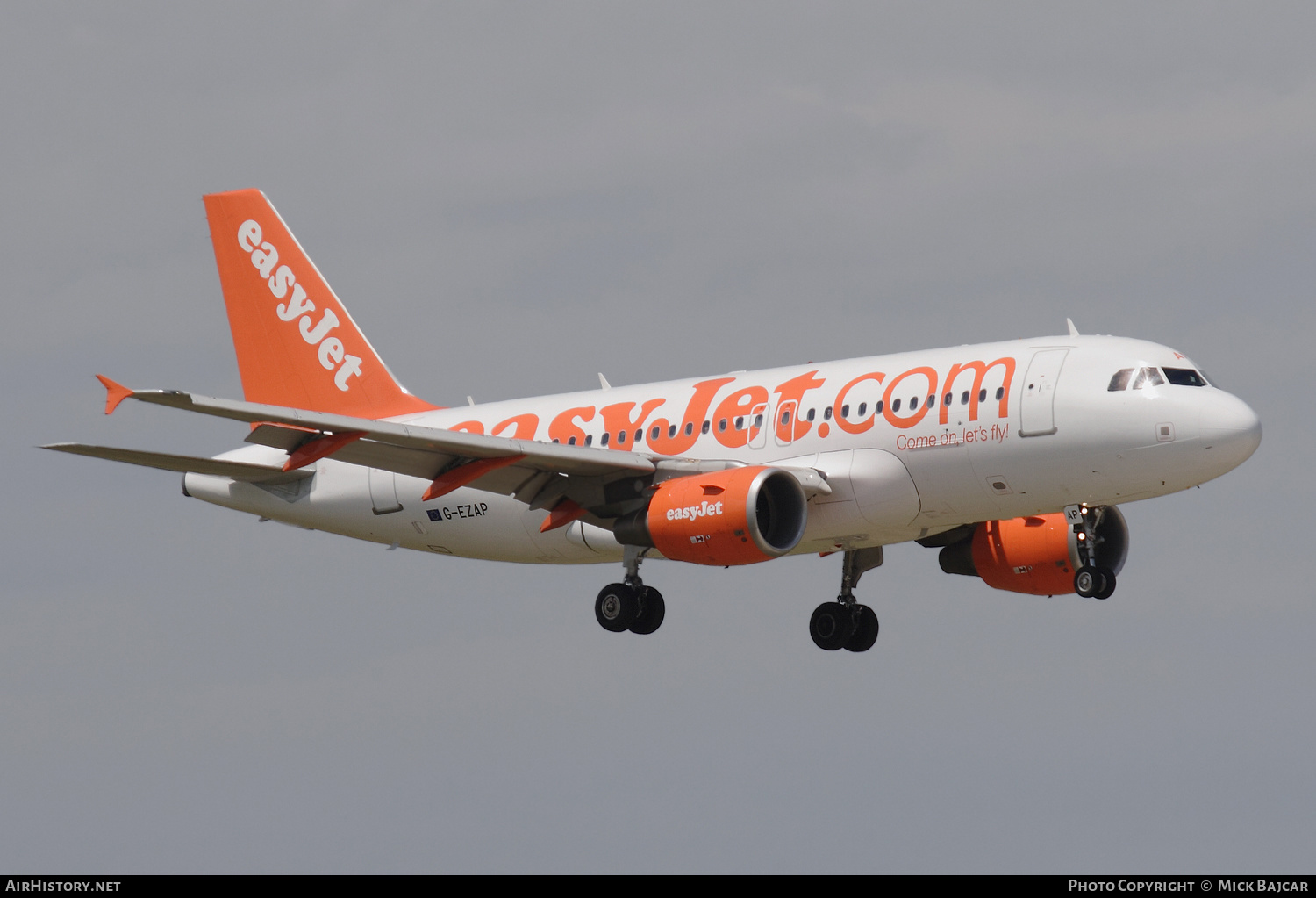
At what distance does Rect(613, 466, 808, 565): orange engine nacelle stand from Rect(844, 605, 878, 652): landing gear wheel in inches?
279

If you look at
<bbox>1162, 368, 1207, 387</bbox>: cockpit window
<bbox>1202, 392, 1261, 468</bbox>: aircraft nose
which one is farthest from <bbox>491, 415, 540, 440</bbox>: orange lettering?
<bbox>1202, 392, 1261, 468</bbox>: aircraft nose

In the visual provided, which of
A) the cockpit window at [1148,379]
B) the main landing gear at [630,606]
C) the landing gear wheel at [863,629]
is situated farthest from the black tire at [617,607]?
the cockpit window at [1148,379]

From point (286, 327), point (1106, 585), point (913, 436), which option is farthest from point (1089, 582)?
point (286, 327)

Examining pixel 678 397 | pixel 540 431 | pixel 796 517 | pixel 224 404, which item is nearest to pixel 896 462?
pixel 796 517

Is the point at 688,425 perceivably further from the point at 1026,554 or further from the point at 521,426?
the point at 1026,554

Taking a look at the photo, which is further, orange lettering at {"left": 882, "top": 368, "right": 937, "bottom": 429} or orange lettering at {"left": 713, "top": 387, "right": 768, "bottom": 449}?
orange lettering at {"left": 713, "top": 387, "right": 768, "bottom": 449}

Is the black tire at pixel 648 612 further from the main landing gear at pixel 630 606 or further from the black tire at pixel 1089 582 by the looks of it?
the black tire at pixel 1089 582

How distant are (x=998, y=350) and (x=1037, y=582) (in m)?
7.70

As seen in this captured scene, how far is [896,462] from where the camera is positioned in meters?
39.4

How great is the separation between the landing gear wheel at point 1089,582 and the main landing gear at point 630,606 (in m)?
8.81

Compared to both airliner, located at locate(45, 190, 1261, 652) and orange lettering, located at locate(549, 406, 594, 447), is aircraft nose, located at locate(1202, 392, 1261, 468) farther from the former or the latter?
orange lettering, located at locate(549, 406, 594, 447)

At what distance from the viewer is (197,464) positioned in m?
43.7

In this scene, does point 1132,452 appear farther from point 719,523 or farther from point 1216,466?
point 719,523

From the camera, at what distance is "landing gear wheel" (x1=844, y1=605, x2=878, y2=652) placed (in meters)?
45.9
